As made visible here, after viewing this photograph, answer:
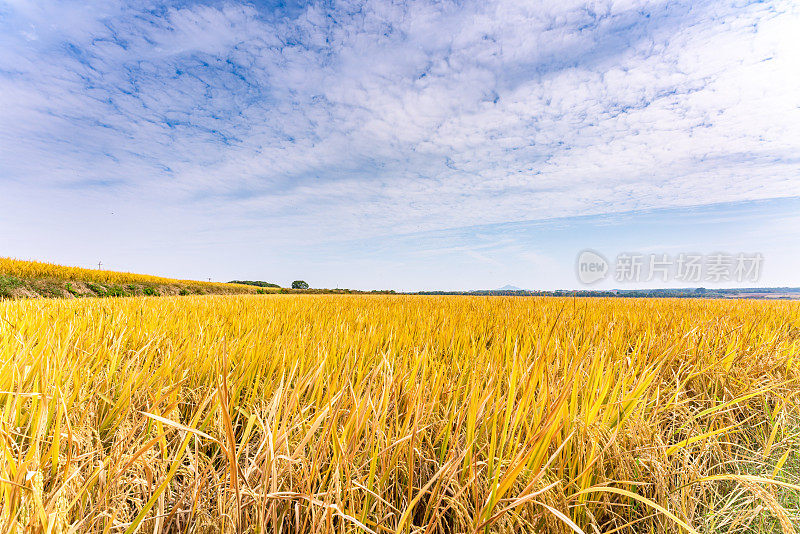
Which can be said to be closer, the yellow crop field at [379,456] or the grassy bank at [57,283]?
the yellow crop field at [379,456]

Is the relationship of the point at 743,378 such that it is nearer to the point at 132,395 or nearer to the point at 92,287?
the point at 132,395

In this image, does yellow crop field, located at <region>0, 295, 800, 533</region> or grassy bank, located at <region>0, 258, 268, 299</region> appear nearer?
yellow crop field, located at <region>0, 295, 800, 533</region>

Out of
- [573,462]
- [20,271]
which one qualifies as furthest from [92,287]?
[573,462]

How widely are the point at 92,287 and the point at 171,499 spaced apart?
2501cm

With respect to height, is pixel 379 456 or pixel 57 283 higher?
pixel 57 283

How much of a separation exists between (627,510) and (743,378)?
1234 mm

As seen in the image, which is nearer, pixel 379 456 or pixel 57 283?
pixel 379 456

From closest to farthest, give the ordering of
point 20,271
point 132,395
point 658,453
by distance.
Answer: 1. point 658,453
2. point 132,395
3. point 20,271

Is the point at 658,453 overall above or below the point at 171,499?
above

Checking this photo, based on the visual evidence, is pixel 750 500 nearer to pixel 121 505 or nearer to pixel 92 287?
pixel 121 505

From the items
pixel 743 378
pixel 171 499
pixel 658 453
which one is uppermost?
pixel 743 378

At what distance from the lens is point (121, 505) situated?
31.2 inches

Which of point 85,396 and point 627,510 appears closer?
point 627,510

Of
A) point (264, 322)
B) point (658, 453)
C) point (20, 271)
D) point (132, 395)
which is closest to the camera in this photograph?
point (658, 453)
